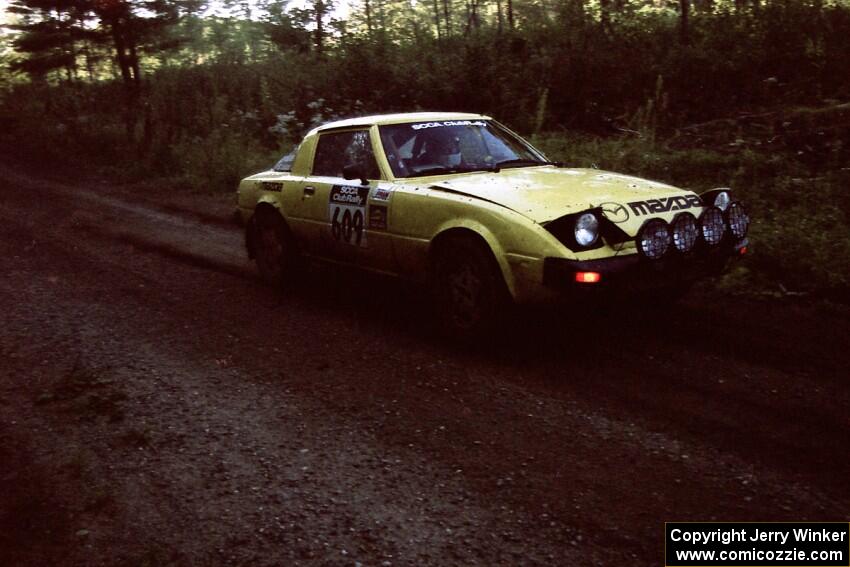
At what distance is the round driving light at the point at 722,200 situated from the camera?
17.7 ft

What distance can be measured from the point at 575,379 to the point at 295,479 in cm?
198

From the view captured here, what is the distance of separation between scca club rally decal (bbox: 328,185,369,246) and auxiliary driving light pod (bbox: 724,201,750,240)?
2.71m

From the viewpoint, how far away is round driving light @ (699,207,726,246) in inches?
198

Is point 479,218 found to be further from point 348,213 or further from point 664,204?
point 348,213

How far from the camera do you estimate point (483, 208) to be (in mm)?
5031

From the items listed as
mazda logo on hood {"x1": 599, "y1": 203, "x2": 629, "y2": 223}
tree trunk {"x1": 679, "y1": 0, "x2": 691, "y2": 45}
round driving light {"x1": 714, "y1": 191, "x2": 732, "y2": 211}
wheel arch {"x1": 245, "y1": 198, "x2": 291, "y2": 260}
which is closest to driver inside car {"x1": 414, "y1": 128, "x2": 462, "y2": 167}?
mazda logo on hood {"x1": 599, "y1": 203, "x2": 629, "y2": 223}

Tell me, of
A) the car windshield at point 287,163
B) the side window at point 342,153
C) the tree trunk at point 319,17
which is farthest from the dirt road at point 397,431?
the tree trunk at point 319,17

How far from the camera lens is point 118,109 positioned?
22906mm

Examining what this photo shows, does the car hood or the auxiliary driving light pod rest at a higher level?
the car hood

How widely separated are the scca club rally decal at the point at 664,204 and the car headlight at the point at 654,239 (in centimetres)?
18

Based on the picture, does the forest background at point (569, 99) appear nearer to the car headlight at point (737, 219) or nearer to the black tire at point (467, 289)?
the car headlight at point (737, 219)

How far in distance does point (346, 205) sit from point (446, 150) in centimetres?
95

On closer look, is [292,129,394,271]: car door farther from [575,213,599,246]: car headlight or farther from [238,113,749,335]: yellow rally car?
[575,213,599,246]: car headlight

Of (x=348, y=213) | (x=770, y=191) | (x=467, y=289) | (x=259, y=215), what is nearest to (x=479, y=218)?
(x=467, y=289)
